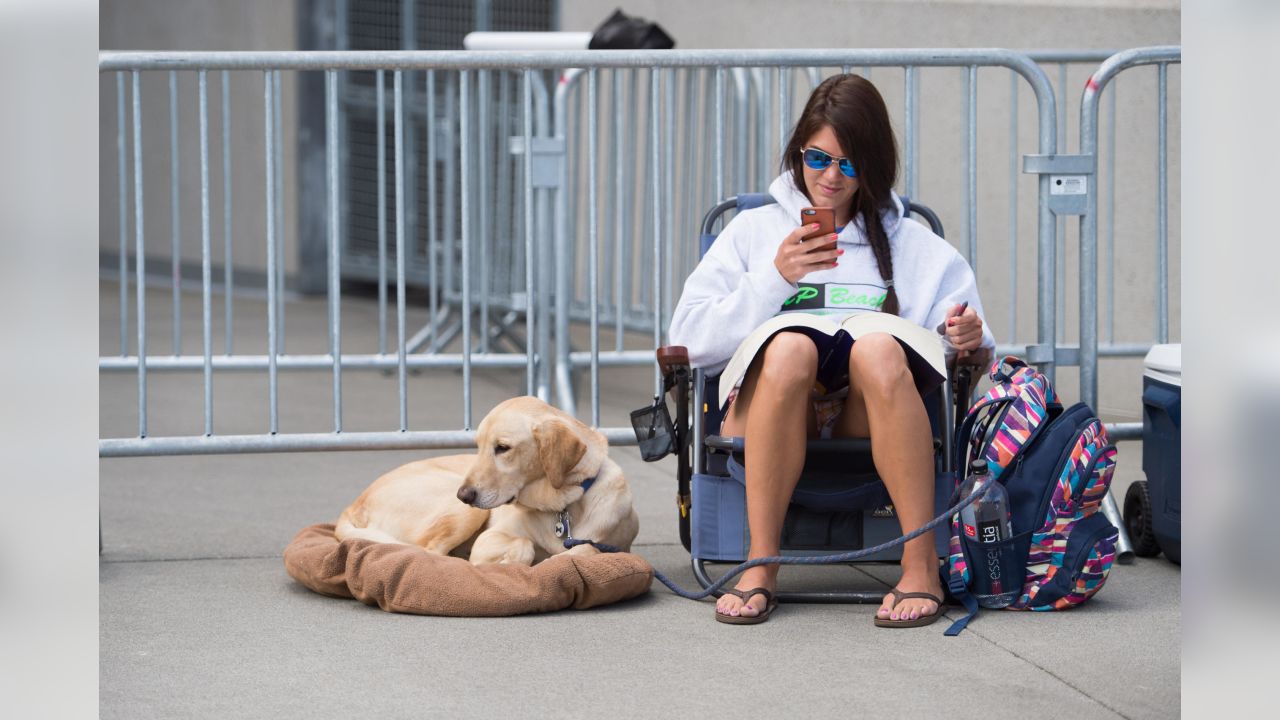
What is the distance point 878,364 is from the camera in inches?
129

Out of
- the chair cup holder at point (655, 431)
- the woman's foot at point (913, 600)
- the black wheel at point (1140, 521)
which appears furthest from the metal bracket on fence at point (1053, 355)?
the chair cup holder at point (655, 431)

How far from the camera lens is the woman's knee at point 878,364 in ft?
10.7

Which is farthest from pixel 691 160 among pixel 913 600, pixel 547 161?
pixel 913 600

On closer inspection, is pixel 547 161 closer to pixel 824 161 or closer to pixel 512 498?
pixel 824 161

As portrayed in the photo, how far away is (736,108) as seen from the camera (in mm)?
6379

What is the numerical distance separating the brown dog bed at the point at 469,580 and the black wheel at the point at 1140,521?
1399mm

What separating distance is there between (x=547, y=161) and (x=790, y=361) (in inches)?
75.6

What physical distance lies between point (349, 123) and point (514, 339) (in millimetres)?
4523

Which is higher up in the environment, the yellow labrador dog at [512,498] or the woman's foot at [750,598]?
the yellow labrador dog at [512,498]

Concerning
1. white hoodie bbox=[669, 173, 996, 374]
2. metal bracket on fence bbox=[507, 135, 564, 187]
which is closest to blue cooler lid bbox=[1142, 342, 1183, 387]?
white hoodie bbox=[669, 173, 996, 374]

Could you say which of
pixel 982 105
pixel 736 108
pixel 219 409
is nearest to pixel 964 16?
pixel 982 105

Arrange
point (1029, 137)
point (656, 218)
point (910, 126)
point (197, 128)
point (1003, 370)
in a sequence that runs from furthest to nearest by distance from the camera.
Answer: point (197, 128) < point (1029, 137) < point (656, 218) < point (910, 126) < point (1003, 370)

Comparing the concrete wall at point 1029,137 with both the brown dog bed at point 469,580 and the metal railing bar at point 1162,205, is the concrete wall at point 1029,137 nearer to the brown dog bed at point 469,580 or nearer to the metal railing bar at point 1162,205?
the metal railing bar at point 1162,205

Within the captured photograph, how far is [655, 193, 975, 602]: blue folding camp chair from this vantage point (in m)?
3.43
